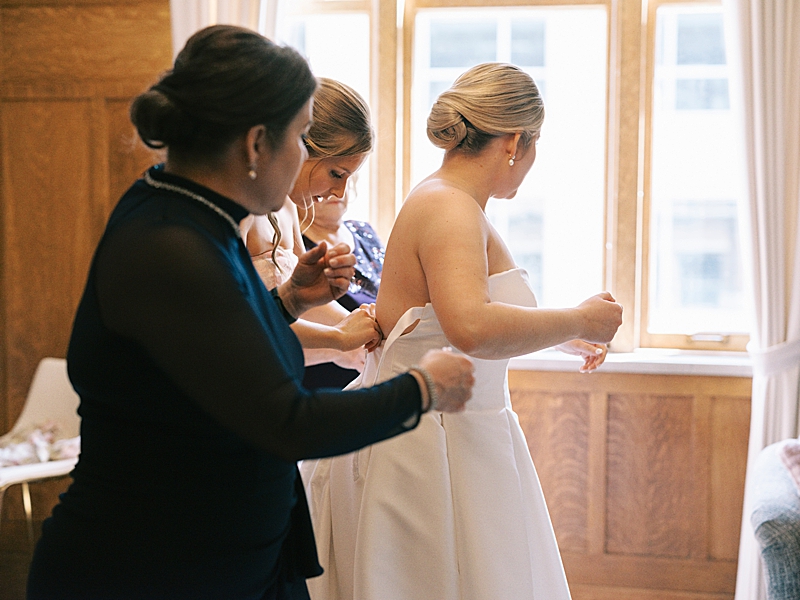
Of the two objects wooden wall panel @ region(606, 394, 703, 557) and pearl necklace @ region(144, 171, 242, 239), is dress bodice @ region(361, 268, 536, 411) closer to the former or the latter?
pearl necklace @ region(144, 171, 242, 239)

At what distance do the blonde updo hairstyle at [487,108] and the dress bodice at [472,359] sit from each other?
30cm

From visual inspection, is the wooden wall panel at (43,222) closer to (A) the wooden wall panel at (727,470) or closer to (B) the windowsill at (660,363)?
(B) the windowsill at (660,363)

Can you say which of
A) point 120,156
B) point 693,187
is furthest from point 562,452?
point 120,156

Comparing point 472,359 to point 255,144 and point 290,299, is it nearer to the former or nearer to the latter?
point 290,299

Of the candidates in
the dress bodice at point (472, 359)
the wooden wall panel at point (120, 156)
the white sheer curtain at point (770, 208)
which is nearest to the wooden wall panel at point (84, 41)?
the wooden wall panel at point (120, 156)

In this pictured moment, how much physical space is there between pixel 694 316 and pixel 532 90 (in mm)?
1978

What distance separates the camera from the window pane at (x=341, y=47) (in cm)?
338

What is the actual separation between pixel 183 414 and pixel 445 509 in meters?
0.77

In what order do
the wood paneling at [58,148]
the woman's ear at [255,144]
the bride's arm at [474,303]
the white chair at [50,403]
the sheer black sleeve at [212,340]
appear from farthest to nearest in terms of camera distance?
the wood paneling at [58,148], the white chair at [50,403], the bride's arm at [474,303], the woman's ear at [255,144], the sheer black sleeve at [212,340]

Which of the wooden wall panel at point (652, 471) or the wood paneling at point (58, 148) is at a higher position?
the wood paneling at point (58, 148)

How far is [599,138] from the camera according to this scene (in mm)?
3289

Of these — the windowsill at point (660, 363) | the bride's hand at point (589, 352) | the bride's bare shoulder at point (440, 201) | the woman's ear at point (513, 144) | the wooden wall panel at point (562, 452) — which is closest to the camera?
the bride's bare shoulder at point (440, 201)

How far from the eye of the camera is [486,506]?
164cm

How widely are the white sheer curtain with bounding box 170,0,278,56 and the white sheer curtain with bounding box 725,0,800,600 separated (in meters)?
1.76
